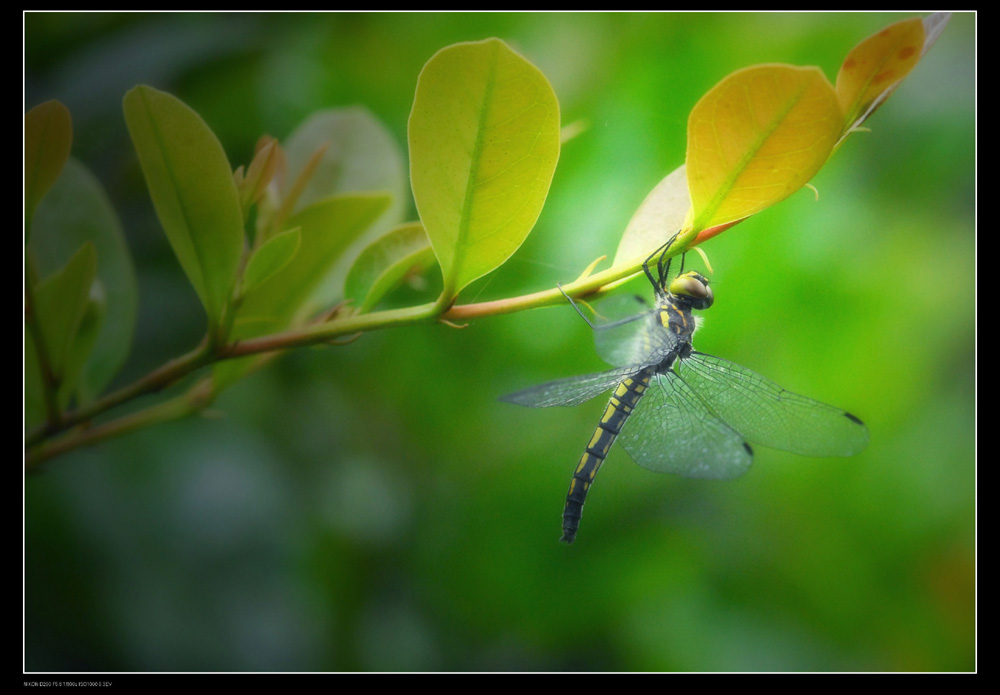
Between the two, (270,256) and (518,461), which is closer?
(270,256)

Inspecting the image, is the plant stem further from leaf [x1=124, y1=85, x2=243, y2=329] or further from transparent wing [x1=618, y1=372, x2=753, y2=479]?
transparent wing [x1=618, y1=372, x2=753, y2=479]

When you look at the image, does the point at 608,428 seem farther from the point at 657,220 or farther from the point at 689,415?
the point at 657,220

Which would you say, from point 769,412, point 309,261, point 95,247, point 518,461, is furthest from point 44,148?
point 769,412

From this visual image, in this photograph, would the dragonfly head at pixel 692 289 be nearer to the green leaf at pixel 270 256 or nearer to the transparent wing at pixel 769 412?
the transparent wing at pixel 769 412

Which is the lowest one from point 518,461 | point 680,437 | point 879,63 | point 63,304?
point 518,461

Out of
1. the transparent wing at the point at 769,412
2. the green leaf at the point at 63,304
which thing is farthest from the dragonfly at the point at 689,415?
the green leaf at the point at 63,304

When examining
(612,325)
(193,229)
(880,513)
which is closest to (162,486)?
(193,229)
